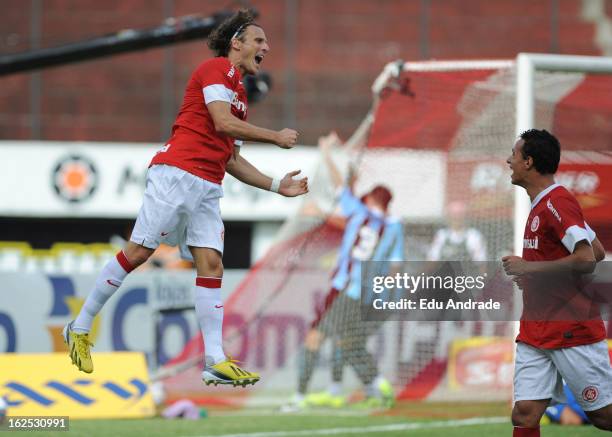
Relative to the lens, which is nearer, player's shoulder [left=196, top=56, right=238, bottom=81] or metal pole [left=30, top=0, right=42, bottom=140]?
player's shoulder [left=196, top=56, right=238, bottom=81]

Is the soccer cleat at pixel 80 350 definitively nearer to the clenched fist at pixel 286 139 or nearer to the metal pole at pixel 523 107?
the clenched fist at pixel 286 139

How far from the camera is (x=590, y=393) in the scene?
6332 mm

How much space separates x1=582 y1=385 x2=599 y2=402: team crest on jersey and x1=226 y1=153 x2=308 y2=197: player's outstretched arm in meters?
1.88

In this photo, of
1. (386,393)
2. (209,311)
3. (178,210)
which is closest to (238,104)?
(178,210)

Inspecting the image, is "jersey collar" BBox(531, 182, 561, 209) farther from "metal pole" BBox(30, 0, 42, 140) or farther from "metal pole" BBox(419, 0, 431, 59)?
"metal pole" BBox(30, 0, 42, 140)

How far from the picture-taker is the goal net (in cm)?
1046

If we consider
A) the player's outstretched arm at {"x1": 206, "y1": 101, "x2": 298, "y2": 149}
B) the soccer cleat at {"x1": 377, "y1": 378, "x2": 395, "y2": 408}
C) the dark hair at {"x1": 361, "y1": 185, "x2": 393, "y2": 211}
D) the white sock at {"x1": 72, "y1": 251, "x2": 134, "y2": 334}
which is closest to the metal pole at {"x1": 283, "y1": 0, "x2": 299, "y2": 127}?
the dark hair at {"x1": 361, "y1": 185, "x2": 393, "y2": 211}

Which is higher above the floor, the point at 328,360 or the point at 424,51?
the point at 424,51

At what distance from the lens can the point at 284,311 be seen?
1156 centimetres

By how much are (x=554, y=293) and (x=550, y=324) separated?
0.17m

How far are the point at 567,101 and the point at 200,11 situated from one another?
1506 cm

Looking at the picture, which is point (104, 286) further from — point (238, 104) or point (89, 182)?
point (89, 182)

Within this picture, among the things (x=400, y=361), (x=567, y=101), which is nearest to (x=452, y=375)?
(x=400, y=361)

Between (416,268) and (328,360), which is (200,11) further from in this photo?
(416,268)
